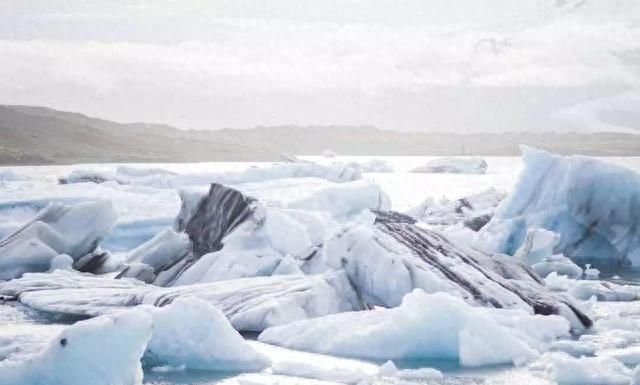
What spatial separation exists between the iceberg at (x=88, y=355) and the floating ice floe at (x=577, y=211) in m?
15.8

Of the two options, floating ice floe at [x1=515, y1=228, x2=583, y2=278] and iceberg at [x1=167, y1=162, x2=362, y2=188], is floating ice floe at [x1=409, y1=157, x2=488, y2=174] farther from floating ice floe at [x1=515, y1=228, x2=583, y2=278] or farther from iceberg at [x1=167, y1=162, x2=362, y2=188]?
floating ice floe at [x1=515, y1=228, x2=583, y2=278]

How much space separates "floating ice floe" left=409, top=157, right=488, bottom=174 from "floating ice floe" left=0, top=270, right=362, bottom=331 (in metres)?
78.2

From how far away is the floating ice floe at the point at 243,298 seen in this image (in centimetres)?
1223

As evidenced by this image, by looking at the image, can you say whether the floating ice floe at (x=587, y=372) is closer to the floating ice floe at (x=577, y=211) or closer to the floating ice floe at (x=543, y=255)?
the floating ice floe at (x=543, y=255)

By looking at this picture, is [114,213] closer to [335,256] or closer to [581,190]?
[335,256]

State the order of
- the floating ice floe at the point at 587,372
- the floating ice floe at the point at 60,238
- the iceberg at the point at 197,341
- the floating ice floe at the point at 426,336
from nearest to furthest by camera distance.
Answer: the floating ice floe at the point at 587,372, the iceberg at the point at 197,341, the floating ice floe at the point at 426,336, the floating ice floe at the point at 60,238

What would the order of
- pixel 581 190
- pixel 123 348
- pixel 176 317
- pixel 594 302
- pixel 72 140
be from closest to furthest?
pixel 123 348 → pixel 176 317 → pixel 594 302 → pixel 581 190 → pixel 72 140

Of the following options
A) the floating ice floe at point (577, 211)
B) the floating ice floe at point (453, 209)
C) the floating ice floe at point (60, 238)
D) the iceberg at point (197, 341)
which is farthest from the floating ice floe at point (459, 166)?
the iceberg at point (197, 341)

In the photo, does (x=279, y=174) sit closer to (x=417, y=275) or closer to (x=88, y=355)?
(x=417, y=275)

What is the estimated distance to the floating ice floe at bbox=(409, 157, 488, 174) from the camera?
9475 centimetres

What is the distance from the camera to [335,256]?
43.8 feet

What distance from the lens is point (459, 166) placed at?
101m

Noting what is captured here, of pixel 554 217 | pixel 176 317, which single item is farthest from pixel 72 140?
pixel 176 317

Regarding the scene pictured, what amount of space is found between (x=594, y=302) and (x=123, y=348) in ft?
29.4
